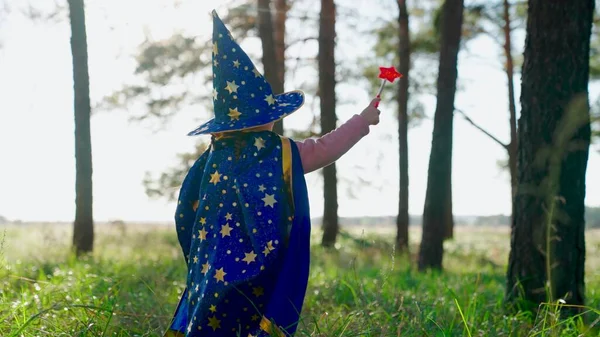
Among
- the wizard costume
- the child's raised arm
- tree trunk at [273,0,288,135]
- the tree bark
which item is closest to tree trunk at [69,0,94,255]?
the tree bark

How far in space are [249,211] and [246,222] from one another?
0.19ft

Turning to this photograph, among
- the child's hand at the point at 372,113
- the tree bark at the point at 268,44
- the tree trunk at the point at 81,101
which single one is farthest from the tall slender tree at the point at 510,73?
the child's hand at the point at 372,113

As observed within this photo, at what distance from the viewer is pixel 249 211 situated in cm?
319

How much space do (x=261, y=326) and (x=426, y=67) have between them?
14067 millimetres

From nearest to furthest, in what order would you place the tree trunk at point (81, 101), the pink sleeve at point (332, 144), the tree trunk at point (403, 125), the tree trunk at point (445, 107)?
the pink sleeve at point (332, 144), the tree trunk at point (445, 107), the tree trunk at point (81, 101), the tree trunk at point (403, 125)

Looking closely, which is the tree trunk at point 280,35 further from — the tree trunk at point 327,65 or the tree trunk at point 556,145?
the tree trunk at point 556,145

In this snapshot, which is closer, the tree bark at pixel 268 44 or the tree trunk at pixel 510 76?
the tree bark at pixel 268 44

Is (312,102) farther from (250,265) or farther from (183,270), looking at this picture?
(250,265)

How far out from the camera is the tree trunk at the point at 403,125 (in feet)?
46.5

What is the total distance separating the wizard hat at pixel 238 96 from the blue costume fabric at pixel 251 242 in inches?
3.7

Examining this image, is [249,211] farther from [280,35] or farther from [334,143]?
[280,35]

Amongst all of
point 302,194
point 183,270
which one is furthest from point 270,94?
point 183,270

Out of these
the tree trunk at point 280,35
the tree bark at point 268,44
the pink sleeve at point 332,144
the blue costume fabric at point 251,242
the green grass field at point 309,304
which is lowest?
the green grass field at point 309,304

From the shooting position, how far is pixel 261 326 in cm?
319
